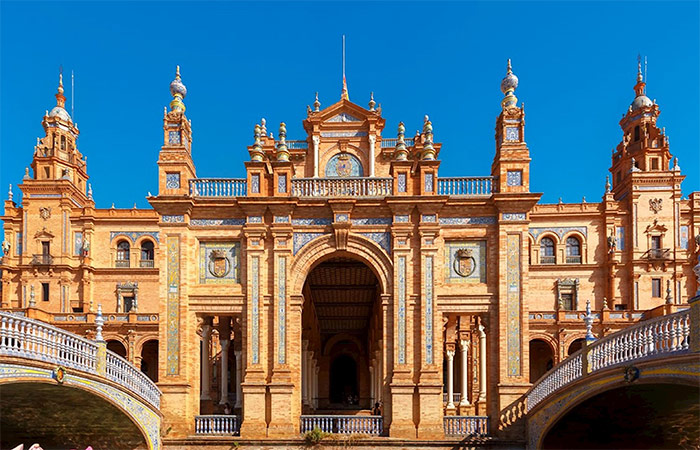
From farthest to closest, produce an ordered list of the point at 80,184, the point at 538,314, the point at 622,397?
the point at 80,184
the point at 538,314
the point at 622,397

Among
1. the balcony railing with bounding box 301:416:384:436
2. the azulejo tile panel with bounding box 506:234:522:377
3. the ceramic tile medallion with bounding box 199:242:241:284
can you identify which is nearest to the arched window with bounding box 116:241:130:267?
the ceramic tile medallion with bounding box 199:242:241:284

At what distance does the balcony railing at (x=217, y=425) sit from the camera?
742 inches

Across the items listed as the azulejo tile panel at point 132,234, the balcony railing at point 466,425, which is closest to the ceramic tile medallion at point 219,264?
the balcony railing at point 466,425

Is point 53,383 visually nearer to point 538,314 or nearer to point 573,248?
point 538,314

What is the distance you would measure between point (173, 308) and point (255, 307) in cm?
265

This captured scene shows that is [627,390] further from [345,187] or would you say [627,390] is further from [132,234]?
[132,234]

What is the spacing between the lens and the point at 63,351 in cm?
1433

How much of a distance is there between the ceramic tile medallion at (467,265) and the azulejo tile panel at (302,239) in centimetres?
439

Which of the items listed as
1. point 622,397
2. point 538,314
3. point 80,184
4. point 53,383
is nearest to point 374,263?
point 622,397

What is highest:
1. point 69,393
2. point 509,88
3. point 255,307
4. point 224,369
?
point 509,88

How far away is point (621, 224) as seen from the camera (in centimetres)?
4041

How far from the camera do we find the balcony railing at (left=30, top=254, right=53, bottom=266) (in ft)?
136

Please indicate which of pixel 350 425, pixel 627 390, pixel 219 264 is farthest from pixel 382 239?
pixel 627 390

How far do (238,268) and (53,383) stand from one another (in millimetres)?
7217
